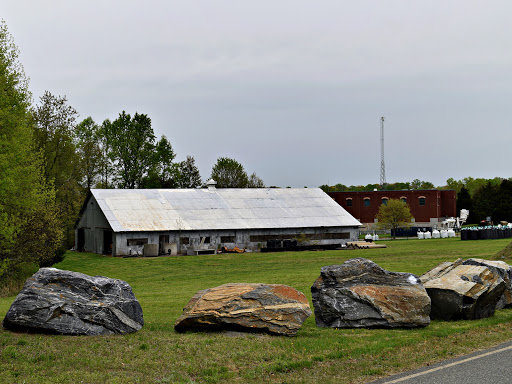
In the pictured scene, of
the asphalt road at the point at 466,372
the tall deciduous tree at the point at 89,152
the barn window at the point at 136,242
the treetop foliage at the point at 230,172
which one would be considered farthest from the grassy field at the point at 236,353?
the treetop foliage at the point at 230,172

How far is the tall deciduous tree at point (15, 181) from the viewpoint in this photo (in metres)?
32.4

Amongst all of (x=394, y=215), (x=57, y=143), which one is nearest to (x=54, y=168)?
(x=57, y=143)

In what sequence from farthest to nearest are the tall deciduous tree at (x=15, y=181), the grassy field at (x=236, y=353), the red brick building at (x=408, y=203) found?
1. the red brick building at (x=408, y=203)
2. the tall deciduous tree at (x=15, y=181)
3. the grassy field at (x=236, y=353)

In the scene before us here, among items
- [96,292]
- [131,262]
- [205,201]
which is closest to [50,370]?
[96,292]

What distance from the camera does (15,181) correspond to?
33.9m

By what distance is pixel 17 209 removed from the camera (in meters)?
35.7

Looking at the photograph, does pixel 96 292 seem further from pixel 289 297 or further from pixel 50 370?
pixel 289 297

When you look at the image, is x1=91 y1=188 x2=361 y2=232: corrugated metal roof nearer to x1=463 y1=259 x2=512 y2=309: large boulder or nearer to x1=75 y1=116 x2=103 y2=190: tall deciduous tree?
x1=75 y1=116 x2=103 y2=190: tall deciduous tree

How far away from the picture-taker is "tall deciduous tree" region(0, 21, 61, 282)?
1276 inches

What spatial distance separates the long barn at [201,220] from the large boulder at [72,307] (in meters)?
39.7

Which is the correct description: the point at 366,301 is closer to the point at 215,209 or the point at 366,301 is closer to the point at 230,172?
the point at 215,209

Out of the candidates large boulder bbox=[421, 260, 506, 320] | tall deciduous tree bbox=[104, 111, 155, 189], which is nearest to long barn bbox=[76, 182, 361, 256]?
tall deciduous tree bbox=[104, 111, 155, 189]

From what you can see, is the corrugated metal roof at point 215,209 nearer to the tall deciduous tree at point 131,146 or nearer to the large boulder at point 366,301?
the tall deciduous tree at point 131,146

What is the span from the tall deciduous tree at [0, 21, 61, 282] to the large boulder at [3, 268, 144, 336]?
1974 centimetres
